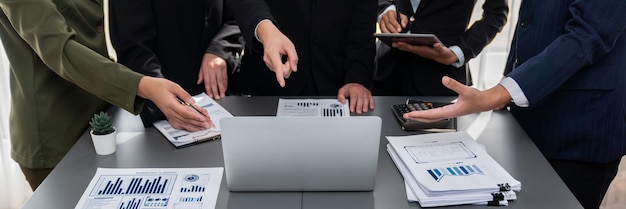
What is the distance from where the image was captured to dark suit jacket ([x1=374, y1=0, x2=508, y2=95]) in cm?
190

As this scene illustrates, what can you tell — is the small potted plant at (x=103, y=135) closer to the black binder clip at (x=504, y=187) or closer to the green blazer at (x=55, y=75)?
the green blazer at (x=55, y=75)

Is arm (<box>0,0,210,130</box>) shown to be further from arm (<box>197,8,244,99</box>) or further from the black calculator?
the black calculator

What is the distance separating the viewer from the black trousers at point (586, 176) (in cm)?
151

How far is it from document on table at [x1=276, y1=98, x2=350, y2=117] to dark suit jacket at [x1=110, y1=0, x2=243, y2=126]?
277 millimetres

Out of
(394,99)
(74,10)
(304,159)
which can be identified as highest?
(74,10)

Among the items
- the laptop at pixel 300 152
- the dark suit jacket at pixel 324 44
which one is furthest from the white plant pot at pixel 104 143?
the dark suit jacket at pixel 324 44

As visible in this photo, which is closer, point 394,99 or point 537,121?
point 537,121

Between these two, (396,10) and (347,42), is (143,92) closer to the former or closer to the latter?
(347,42)

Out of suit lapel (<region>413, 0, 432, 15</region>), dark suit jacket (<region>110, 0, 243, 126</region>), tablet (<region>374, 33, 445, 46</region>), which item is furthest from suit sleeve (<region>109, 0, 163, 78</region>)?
suit lapel (<region>413, 0, 432, 15</region>)

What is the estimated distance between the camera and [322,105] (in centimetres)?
162

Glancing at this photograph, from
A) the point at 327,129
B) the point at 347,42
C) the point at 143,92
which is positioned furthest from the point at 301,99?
the point at 327,129

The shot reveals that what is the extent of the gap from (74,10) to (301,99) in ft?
2.27

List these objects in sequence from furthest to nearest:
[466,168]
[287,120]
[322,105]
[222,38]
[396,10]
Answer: [396,10]
[222,38]
[322,105]
[466,168]
[287,120]

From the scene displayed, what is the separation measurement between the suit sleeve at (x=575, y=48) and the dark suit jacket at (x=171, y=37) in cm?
92
